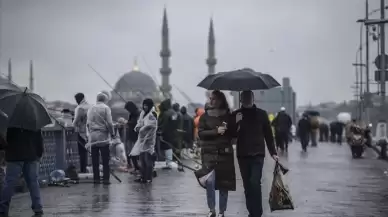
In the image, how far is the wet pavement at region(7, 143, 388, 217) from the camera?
39.6ft

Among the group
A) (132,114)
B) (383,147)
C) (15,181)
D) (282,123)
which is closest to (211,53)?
(282,123)

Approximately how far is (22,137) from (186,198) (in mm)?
3572

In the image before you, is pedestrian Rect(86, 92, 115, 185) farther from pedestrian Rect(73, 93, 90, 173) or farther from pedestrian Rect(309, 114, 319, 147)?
pedestrian Rect(309, 114, 319, 147)

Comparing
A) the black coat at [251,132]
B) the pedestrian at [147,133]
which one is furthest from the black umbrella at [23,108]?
the pedestrian at [147,133]

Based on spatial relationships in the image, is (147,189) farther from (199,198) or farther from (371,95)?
(371,95)

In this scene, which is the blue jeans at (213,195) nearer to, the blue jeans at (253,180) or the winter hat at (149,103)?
the blue jeans at (253,180)

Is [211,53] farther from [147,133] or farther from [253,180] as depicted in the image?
[253,180]

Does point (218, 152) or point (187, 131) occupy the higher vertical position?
point (218, 152)

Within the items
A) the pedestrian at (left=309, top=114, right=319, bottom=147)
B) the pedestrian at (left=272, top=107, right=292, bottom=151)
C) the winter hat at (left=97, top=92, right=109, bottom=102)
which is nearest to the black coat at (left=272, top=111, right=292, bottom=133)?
the pedestrian at (left=272, top=107, right=292, bottom=151)

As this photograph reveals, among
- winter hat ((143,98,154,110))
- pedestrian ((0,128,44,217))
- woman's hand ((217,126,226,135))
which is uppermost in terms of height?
winter hat ((143,98,154,110))

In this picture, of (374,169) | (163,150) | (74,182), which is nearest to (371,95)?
(374,169)

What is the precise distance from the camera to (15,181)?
1155 centimetres

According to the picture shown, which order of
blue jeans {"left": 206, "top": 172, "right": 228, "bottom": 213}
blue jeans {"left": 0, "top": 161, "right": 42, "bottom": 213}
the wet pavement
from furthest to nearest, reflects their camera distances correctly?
the wet pavement, blue jeans {"left": 0, "top": 161, "right": 42, "bottom": 213}, blue jeans {"left": 206, "top": 172, "right": 228, "bottom": 213}

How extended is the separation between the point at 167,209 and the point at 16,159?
89.6 inches
